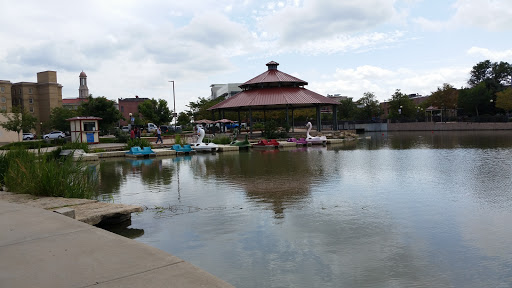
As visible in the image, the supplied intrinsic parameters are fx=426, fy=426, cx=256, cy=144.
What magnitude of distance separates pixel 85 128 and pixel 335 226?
1143 inches

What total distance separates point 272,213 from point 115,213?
302cm

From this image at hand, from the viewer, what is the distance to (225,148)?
89.5 ft

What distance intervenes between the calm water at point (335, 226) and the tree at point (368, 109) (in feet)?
216

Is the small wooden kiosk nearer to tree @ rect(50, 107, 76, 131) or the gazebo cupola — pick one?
the gazebo cupola

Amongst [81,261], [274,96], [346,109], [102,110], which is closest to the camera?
[81,261]

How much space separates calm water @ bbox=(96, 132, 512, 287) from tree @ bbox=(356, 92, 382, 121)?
6579 cm

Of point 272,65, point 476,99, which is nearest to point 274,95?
point 272,65

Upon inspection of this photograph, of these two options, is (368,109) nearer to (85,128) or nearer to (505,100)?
(505,100)

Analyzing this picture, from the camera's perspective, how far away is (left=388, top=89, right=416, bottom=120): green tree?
75.6m

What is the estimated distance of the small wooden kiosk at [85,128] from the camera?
3199 centimetres

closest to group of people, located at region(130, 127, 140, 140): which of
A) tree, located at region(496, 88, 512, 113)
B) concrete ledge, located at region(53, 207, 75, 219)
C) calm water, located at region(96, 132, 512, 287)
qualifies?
calm water, located at region(96, 132, 512, 287)

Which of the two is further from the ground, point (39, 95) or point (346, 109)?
point (39, 95)

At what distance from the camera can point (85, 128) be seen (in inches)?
1281

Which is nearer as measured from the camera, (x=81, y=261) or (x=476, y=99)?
(x=81, y=261)
